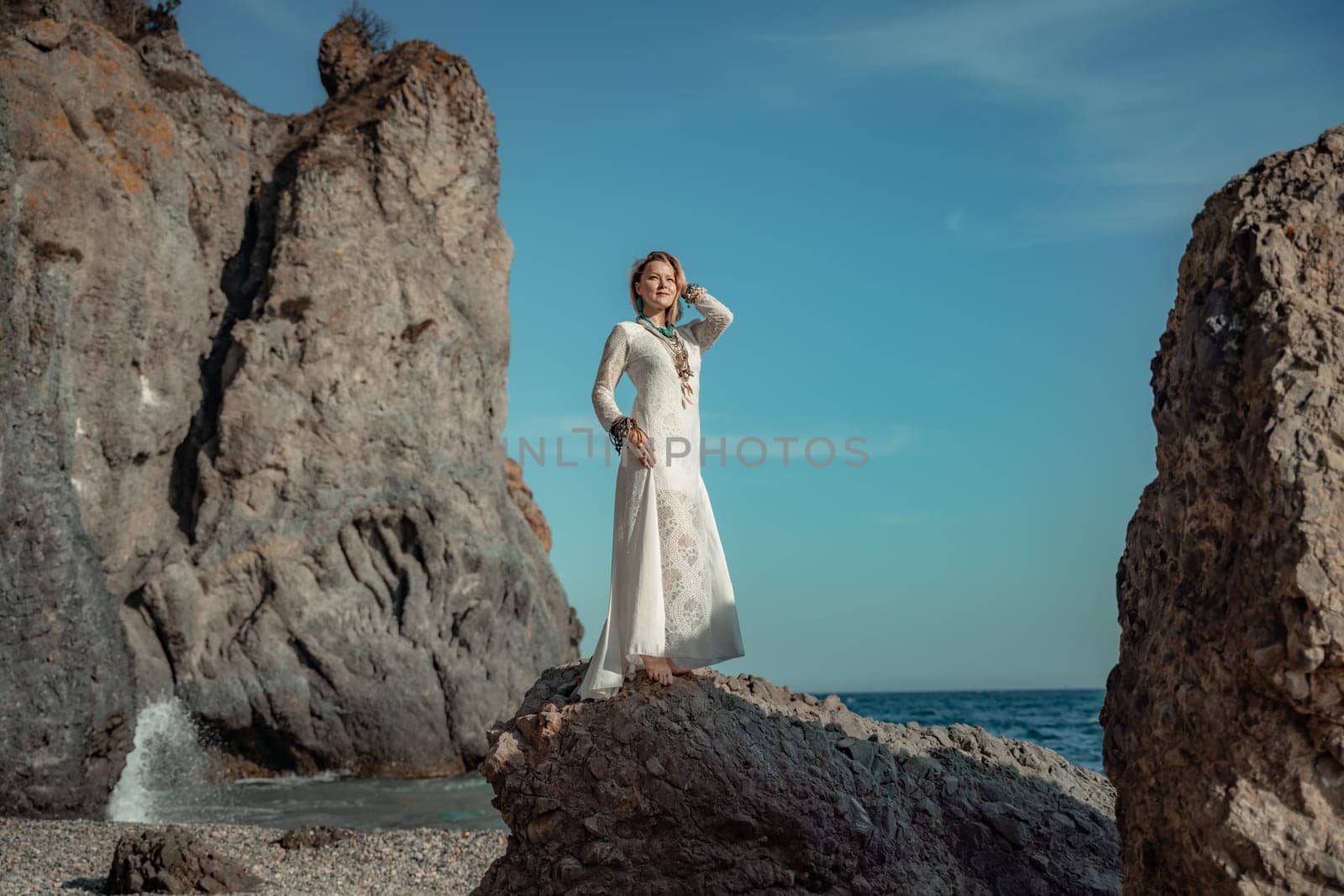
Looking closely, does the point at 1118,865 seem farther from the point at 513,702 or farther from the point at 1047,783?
the point at 513,702

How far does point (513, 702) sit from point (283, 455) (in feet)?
16.7

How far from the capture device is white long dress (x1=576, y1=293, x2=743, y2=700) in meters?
5.11

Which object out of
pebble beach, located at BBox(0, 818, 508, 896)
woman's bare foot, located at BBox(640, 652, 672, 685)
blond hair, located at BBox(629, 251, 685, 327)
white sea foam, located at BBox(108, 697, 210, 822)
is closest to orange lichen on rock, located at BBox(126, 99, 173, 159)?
white sea foam, located at BBox(108, 697, 210, 822)

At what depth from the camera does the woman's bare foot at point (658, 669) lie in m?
5.09

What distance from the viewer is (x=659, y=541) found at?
5.18 metres

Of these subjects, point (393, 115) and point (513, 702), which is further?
point (393, 115)

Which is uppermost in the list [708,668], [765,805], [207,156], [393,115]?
[393,115]

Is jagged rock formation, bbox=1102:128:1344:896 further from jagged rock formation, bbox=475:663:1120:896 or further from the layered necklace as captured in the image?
the layered necklace

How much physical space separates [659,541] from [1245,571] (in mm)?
2594

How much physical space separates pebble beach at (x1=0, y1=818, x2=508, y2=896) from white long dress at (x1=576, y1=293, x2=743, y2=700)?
357 cm

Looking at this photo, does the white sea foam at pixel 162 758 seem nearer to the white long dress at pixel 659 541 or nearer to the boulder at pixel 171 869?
the boulder at pixel 171 869

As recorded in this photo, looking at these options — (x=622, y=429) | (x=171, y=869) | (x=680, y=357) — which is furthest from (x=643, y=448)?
(x=171, y=869)

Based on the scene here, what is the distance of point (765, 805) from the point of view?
4.66 m

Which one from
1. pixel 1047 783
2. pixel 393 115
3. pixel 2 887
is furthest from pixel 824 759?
pixel 393 115
